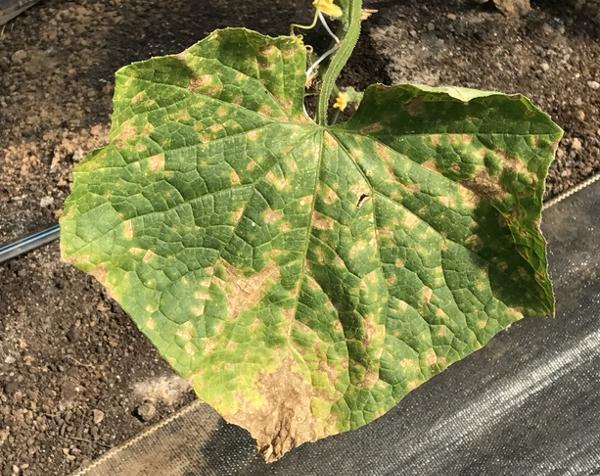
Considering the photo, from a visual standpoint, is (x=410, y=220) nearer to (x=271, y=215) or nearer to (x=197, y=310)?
(x=271, y=215)

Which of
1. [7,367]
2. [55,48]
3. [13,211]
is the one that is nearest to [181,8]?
[55,48]

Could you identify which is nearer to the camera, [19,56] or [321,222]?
[321,222]

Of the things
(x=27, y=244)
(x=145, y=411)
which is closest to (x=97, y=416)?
(x=145, y=411)

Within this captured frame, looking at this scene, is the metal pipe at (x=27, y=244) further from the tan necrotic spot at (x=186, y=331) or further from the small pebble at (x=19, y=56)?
the tan necrotic spot at (x=186, y=331)

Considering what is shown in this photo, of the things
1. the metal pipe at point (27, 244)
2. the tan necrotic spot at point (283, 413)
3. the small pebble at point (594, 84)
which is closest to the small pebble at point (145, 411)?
the metal pipe at point (27, 244)

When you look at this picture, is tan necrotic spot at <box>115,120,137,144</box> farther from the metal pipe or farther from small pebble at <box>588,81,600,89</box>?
small pebble at <box>588,81,600,89</box>

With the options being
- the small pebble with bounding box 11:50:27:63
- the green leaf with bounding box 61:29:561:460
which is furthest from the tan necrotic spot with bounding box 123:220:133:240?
the small pebble with bounding box 11:50:27:63
